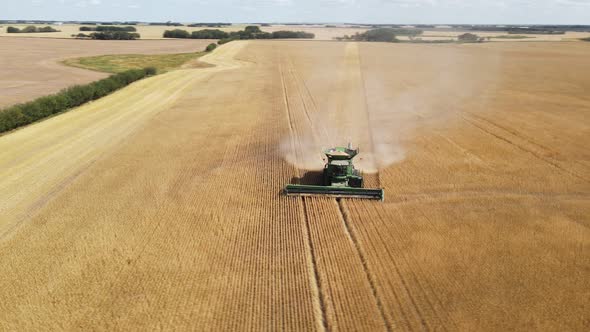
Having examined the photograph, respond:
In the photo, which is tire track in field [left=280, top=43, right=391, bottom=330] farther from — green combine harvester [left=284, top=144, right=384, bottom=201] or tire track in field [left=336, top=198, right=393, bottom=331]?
green combine harvester [left=284, top=144, right=384, bottom=201]

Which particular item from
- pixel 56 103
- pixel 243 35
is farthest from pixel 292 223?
pixel 243 35

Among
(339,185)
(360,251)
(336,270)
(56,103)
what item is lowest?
(336,270)

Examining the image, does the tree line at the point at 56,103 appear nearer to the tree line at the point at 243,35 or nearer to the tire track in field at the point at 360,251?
the tire track in field at the point at 360,251

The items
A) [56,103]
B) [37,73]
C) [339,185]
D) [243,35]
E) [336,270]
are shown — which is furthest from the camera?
[243,35]

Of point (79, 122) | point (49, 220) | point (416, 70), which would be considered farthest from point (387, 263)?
point (416, 70)

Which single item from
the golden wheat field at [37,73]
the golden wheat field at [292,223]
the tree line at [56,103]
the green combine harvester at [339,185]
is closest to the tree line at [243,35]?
the golden wheat field at [37,73]

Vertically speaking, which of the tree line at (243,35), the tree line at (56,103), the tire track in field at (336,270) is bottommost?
the tire track in field at (336,270)

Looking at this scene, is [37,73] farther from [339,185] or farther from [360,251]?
[360,251]

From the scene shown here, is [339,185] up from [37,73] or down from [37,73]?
down
